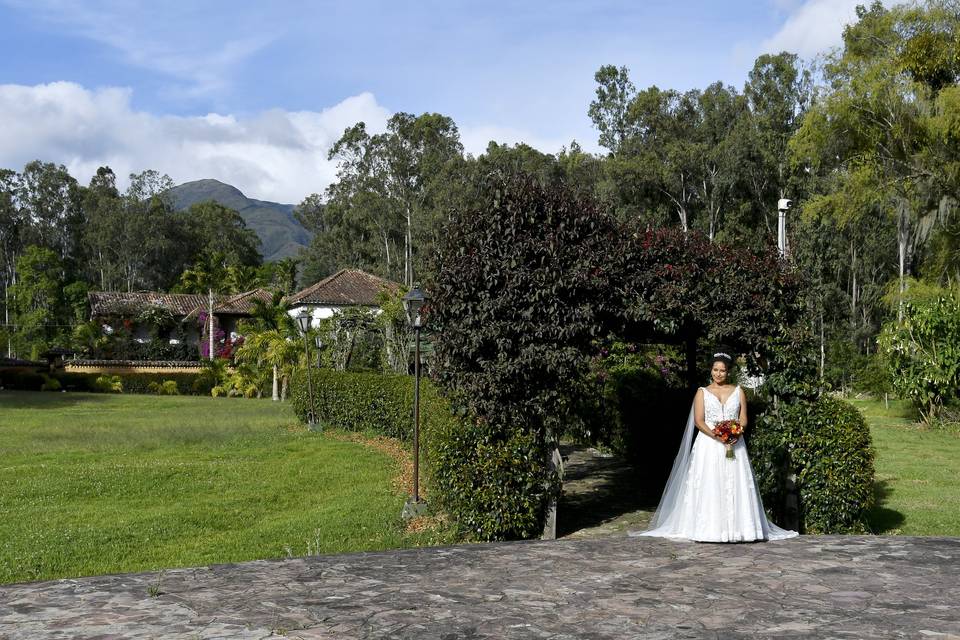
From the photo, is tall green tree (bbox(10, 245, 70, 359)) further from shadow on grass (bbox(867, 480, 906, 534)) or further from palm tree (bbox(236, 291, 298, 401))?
shadow on grass (bbox(867, 480, 906, 534))

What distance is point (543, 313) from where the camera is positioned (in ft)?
30.3

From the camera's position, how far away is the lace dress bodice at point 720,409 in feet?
27.6

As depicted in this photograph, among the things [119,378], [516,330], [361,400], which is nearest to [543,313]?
[516,330]

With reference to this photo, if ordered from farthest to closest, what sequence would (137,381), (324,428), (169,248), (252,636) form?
(169,248) < (137,381) < (324,428) < (252,636)

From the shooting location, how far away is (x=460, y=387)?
9.59 meters

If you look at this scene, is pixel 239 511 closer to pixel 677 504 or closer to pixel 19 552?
pixel 19 552

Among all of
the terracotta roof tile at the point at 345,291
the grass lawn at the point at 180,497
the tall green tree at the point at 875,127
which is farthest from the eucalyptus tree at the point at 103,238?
the tall green tree at the point at 875,127

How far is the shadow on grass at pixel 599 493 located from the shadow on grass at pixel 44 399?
2218 cm

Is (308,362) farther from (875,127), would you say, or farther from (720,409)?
(875,127)

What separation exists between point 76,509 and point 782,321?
379 inches

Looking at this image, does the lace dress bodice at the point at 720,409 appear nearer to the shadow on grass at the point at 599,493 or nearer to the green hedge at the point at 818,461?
the green hedge at the point at 818,461

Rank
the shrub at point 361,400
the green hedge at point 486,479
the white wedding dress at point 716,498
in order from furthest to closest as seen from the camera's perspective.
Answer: the shrub at point 361,400 < the green hedge at point 486,479 < the white wedding dress at point 716,498

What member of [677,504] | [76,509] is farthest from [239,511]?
[677,504]

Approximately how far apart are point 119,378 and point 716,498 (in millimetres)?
37326
